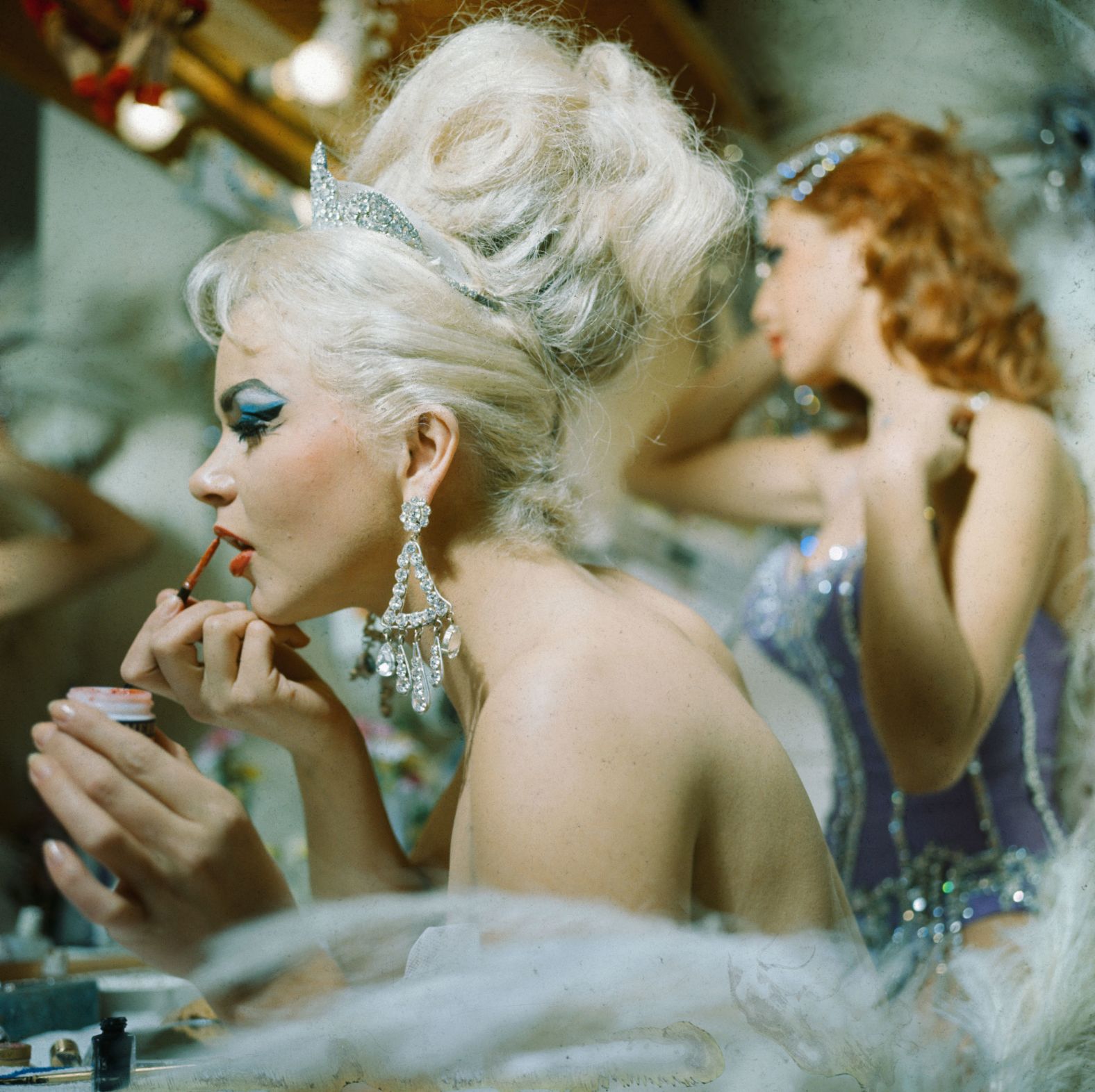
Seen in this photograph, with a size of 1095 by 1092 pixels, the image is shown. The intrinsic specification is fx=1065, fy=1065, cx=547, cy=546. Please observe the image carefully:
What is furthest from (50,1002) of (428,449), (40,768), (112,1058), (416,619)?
(428,449)

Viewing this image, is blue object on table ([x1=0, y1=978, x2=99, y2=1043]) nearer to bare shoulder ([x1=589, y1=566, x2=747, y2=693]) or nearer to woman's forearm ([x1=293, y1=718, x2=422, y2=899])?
woman's forearm ([x1=293, y1=718, x2=422, y2=899])

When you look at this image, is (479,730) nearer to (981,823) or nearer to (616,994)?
(616,994)

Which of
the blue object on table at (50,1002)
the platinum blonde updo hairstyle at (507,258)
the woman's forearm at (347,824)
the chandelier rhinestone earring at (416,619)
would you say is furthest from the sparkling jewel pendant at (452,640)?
the blue object on table at (50,1002)

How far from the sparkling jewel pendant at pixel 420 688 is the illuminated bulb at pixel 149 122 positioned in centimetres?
57

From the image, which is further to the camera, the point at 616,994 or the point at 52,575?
the point at 52,575

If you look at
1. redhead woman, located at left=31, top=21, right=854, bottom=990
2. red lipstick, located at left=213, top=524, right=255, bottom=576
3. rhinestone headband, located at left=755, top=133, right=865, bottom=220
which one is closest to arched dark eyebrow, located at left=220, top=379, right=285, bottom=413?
redhead woman, located at left=31, top=21, right=854, bottom=990

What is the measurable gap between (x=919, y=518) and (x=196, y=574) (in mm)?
746

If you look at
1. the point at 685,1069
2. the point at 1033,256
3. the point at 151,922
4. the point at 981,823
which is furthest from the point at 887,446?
the point at 151,922

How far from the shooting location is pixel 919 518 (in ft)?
3.77

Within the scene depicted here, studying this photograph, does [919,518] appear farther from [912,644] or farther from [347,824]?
[347,824]

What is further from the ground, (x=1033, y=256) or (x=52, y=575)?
(x=1033, y=256)

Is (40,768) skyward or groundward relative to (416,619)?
groundward

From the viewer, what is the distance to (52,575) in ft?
3.41

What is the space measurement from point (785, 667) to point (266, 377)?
0.71m
